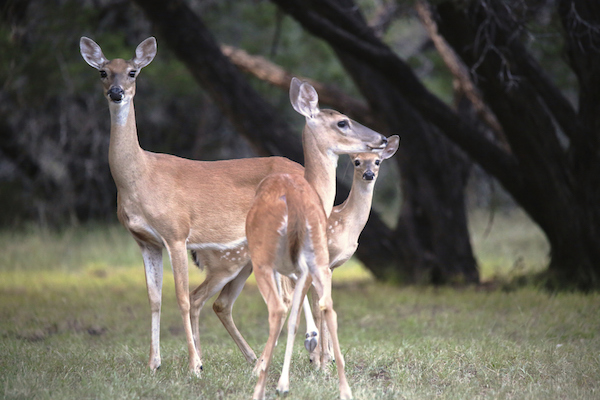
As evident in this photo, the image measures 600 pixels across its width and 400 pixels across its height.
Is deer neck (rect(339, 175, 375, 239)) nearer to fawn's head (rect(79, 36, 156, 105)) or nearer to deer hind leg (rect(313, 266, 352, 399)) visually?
deer hind leg (rect(313, 266, 352, 399))

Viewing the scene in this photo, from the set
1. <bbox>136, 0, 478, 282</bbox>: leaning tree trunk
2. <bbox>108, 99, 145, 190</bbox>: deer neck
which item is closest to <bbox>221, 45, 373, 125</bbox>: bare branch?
<bbox>136, 0, 478, 282</bbox>: leaning tree trunk

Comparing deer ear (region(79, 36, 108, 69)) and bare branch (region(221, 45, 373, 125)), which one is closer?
deer ear (region(79, 36, 108, 69))

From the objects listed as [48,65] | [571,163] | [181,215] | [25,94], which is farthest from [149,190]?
[25,94]

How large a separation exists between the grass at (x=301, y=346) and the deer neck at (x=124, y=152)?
1.27m

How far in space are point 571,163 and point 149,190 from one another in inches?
201

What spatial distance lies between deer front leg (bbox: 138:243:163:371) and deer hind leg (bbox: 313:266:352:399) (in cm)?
155

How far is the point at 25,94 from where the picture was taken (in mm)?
11453

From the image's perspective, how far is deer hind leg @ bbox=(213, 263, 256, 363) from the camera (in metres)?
5.30

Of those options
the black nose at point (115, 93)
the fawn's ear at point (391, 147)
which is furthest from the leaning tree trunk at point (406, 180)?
the black nose at point (115, 93)

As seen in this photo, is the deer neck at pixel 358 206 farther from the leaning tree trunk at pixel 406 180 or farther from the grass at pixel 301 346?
the leaning tree trunk at pixel 406 180

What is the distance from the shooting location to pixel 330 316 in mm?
3777

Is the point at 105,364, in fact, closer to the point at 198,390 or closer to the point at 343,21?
the point at 198,390

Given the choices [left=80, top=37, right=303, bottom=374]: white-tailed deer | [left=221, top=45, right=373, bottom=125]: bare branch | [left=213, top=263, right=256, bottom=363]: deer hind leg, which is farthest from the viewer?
[left=221, top=45, right=373, bottom=125]: bare branch

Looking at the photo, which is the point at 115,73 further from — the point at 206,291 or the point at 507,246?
the point at 507,246
